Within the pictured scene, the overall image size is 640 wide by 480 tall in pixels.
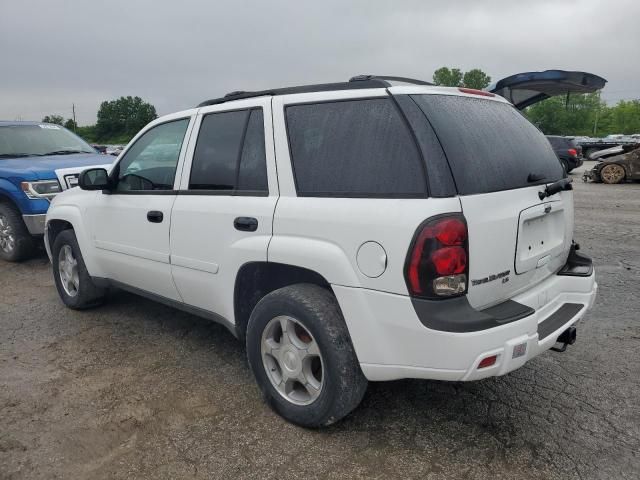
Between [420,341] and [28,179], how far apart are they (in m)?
6.01

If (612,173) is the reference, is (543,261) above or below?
above

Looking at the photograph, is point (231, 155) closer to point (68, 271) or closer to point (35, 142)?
point (68, 271)

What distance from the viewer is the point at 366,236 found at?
7.85 ft

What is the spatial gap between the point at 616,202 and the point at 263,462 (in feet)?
38.8

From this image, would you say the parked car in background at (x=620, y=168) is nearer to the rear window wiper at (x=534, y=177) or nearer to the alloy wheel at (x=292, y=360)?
the rear window wiper at (x=534, y=177)

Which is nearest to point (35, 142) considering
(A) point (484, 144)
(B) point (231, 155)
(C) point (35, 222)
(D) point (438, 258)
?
(C) point (35, 222)

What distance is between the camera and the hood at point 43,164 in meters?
6.55

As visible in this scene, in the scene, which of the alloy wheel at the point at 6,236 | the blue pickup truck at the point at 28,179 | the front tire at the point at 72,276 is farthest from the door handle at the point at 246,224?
the alloy wheel at the point at 6,236

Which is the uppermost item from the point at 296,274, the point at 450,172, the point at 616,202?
the point at 450,172

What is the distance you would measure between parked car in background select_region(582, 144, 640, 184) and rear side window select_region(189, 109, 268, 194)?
1629cm

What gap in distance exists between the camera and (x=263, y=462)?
254cm

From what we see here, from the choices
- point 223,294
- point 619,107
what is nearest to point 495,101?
point 223,294

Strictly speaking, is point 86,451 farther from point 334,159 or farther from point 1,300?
point 1,300

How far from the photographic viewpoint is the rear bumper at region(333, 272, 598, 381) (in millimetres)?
2254
